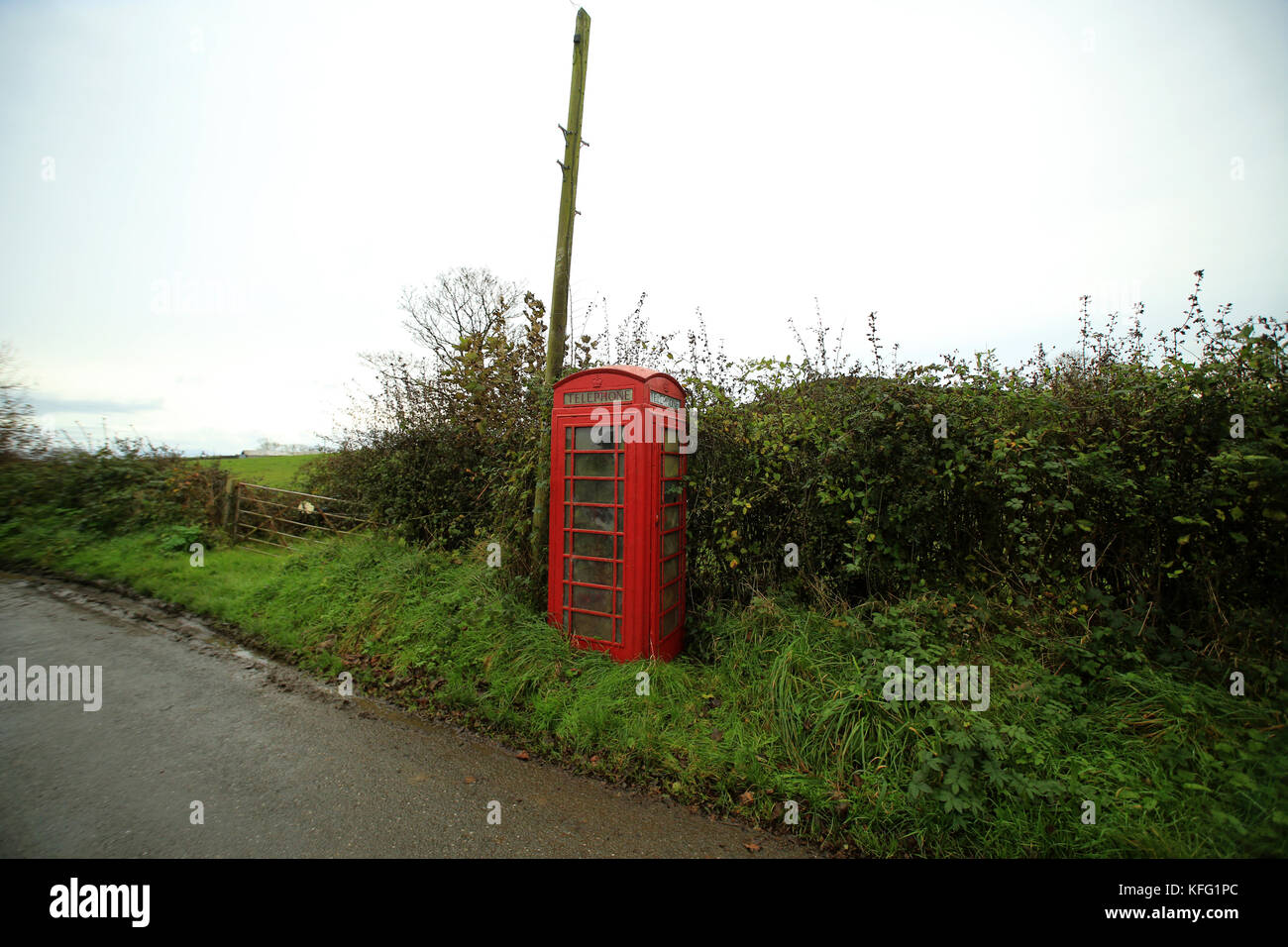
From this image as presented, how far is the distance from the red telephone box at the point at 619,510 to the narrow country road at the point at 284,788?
4.14ft

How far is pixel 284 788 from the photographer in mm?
3227

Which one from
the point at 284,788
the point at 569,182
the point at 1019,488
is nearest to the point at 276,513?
the point at 284,788

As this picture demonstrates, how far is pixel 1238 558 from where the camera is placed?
3402 mm

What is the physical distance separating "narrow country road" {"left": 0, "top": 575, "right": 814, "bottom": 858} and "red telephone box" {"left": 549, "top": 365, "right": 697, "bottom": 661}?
126 centimetres

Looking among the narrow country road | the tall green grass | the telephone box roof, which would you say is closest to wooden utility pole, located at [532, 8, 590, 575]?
the telephone box roof

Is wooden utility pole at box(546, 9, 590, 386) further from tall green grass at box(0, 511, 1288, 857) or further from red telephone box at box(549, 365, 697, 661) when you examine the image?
tall green grass at box(0, 511, 1288, 857)

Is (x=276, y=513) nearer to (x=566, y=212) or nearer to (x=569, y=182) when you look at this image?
(x=566, y=212)

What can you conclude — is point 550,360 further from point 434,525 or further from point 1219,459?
point 1219,459

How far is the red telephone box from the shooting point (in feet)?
14.0

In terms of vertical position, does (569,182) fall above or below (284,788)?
above

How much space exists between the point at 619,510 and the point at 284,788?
287 centimetres
